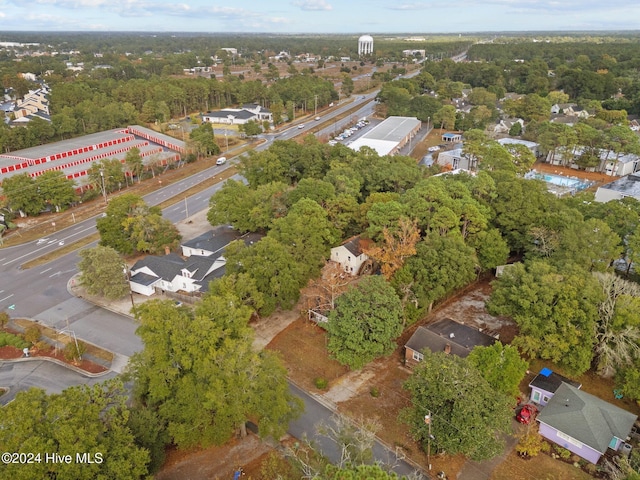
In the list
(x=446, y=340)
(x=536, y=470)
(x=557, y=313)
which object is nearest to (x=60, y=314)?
(x=446, y=340)

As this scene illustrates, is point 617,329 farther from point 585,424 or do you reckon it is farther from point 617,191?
point 617,191

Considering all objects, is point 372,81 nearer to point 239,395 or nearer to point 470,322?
point 470,322

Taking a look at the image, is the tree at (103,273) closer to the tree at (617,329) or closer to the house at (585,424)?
the house at (585,424)

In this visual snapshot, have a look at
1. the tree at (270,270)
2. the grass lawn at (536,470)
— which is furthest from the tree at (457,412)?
the tree at (270,270)

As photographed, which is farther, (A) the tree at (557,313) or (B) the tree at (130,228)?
(B) the tree at (130,228)

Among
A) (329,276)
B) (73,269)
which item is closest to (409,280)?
(329,276)
